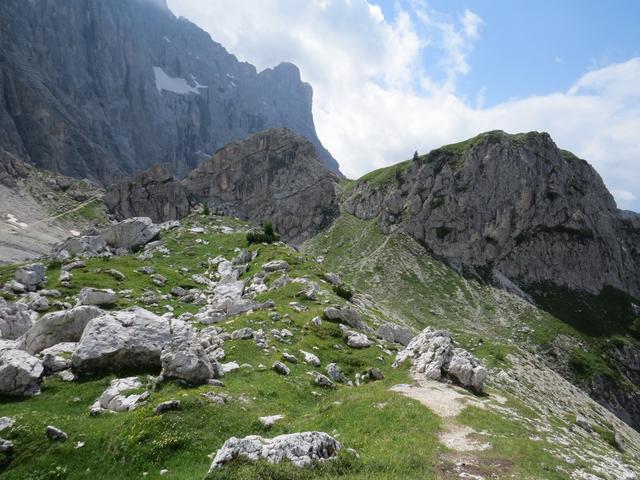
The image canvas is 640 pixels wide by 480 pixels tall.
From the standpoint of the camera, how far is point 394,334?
53.3 m

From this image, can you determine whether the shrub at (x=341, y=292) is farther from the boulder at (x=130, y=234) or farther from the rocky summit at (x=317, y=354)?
the boulder at (x=130, y=234)

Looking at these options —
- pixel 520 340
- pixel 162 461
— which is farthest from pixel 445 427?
pixel 520 340

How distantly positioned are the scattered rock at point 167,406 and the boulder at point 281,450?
6.33m

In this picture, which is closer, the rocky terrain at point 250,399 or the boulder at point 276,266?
the rocky terrain at point 250,399

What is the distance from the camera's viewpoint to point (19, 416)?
2045 cm

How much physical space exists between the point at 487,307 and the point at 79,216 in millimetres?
155424

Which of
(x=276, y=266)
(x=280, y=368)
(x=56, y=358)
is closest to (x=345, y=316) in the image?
(x=280, y=368)

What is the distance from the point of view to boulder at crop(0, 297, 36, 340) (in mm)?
35656

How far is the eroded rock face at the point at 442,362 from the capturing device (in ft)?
114

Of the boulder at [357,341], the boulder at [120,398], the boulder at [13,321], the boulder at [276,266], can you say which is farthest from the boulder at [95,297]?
the boulder at [276,266]

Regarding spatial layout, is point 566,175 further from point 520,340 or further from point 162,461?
point 162,461

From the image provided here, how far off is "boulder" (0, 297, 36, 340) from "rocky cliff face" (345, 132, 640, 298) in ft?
442

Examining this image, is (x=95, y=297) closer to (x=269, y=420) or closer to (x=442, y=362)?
(x=269, y=420)

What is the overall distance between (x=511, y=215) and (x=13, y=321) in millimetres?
160488
